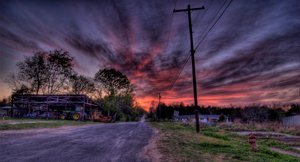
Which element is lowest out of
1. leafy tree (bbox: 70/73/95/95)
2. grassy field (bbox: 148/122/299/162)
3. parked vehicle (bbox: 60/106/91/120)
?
parked vehicle (bbox: 60/106/91/120)

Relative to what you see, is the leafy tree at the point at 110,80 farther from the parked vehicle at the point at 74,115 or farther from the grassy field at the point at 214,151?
the grassy field at the point at 214,151

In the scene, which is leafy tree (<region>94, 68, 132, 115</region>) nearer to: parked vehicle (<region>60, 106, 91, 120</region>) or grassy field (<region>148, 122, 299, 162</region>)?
parked vehicle (<region>60, 106, 91, 120</region>)

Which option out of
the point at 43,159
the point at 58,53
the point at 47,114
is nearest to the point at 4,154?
the point at 43,159

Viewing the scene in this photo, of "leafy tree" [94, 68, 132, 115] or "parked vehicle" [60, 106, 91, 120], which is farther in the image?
"leafy tree" [94, 68, 132, 115]

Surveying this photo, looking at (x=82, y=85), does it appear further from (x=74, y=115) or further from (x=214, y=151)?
(x=214, y=151)

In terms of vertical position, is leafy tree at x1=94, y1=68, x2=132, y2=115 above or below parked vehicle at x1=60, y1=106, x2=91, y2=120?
above

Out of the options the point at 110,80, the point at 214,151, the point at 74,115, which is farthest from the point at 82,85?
the point at 214,151

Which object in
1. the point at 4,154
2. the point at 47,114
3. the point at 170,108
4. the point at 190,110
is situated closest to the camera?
the point at 4,154

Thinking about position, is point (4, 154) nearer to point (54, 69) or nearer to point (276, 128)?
point (276, 128)

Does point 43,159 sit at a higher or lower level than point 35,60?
lower

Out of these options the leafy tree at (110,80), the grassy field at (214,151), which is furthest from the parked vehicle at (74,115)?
the grassy field at (214,151)

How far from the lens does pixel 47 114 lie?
26.7 m

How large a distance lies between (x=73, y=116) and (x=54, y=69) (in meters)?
14.7

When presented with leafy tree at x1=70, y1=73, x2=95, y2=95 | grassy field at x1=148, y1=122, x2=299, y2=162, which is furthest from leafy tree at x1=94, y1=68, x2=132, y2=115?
grassy field at x1=148, y1=122, x2=299, y2=162
